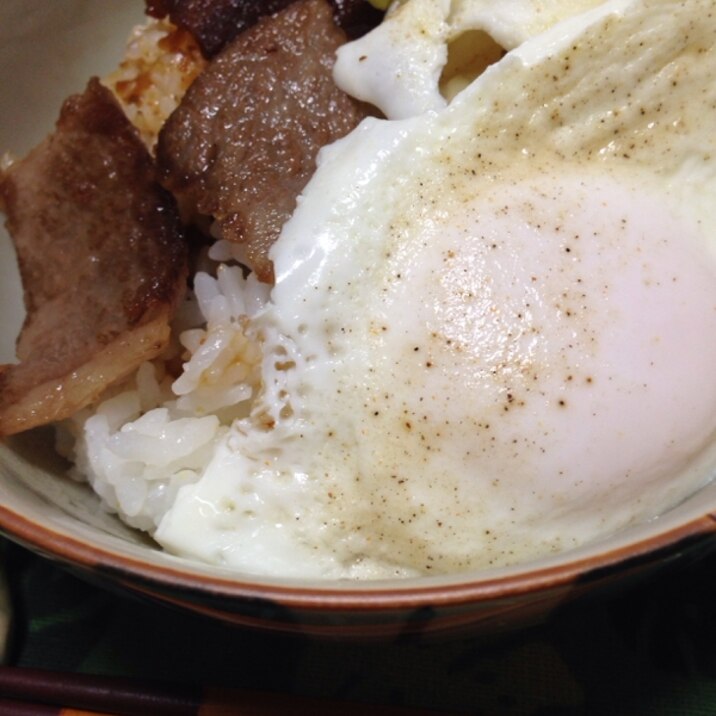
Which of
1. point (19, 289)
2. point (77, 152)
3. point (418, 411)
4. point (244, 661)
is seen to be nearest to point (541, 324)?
point (418, 411)

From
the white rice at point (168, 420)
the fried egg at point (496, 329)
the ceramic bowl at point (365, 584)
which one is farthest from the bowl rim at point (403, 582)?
the white rice at point (168, 420)

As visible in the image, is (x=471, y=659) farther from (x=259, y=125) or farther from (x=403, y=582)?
(x=259, y=125)

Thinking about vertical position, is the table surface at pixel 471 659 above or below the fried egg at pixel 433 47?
below

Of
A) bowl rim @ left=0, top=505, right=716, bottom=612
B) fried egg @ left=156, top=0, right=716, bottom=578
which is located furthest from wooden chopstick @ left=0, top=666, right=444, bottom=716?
bowl rim @ left=0, top=505, right=716, bottom=612

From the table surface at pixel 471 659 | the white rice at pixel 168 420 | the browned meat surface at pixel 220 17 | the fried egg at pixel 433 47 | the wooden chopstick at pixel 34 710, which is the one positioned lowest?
the table surface at pixel 471 659

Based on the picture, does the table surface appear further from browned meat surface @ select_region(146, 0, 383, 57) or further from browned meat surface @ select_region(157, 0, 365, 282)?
browned meat surface @ select_region(146, 0, 383, 57)

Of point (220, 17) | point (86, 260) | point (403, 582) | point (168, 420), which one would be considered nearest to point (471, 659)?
point (403, 582)

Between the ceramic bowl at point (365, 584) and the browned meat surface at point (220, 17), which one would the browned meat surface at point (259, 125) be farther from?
the ceramic bowl at point (365, 584)
